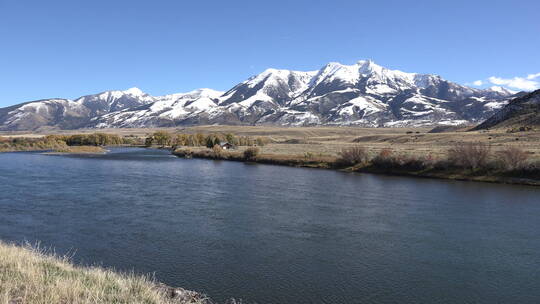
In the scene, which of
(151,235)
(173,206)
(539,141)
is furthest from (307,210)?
(539,141)

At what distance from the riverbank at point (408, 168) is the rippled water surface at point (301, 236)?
24.4ft

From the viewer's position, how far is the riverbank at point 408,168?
6062 cm

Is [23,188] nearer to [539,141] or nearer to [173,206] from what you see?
[173,206]

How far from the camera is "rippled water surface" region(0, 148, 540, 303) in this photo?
2095 centimetres

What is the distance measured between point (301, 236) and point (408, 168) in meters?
47.2

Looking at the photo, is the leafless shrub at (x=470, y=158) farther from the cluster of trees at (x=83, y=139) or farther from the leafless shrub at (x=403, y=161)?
the cluster of trees at (x=83, y=139)

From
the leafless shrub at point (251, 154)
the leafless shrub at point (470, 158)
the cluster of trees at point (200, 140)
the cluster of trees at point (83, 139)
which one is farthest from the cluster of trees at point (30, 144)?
the leafless shrub at point (470, 158)

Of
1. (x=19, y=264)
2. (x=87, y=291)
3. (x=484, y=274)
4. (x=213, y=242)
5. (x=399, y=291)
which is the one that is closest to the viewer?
(x=87, y=291)

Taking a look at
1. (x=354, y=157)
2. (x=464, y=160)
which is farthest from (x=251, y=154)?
(x=464, y=160)

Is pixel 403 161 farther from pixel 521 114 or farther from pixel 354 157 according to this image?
pixel 521 114

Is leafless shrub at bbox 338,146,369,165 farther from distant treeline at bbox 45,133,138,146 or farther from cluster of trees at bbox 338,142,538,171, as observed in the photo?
distant treeline at bbox 45,133,138,146

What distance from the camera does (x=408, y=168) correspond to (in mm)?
71562

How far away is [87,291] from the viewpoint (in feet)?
38.4

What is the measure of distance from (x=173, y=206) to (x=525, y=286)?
98.9 feet
